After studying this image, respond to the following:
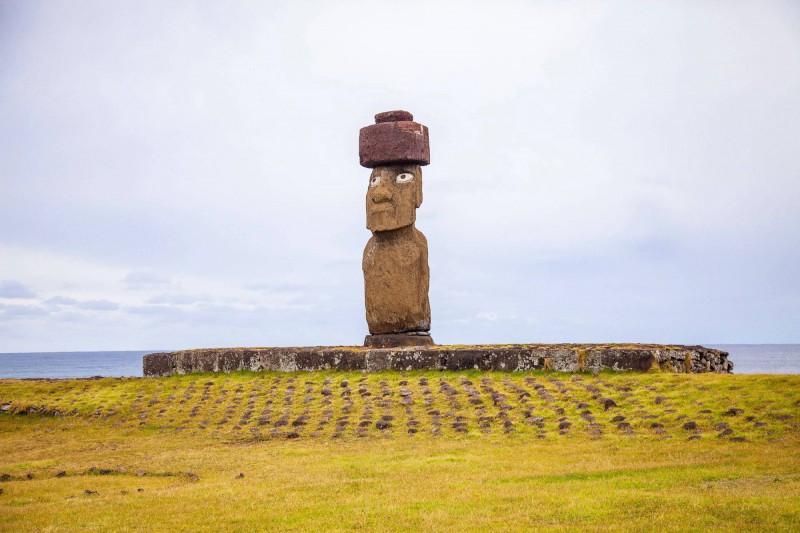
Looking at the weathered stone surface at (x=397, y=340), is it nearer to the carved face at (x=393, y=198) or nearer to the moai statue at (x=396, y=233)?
the moai statue at (x=396, y=233)

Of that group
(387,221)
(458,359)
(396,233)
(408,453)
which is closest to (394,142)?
(387,221)

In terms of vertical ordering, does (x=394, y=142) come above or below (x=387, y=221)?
above

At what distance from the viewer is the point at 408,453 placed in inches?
470

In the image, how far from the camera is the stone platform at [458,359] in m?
16.4

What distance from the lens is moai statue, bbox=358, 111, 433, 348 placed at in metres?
19.8

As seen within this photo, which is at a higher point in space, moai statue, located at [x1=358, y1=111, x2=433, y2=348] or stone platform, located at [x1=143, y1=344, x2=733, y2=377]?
moai statue, located at [x1=358, y1=111, x2=433, y2=348]

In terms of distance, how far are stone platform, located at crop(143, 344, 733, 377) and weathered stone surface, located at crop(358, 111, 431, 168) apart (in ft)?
15.4

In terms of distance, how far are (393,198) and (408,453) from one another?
9044 mm

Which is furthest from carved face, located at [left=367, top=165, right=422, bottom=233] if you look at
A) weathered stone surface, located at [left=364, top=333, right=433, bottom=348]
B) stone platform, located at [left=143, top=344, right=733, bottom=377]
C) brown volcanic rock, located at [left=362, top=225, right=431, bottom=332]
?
stone platform, located at [left=143, top=344, right=733, bottom=377]

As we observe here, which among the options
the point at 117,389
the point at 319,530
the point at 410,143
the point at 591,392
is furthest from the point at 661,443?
the point at 117,389

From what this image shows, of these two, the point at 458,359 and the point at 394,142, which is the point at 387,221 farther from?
the point at 458,359

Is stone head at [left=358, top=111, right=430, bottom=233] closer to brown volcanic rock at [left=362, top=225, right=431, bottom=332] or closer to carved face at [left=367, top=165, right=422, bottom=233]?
carved face at [left=367, top=165, right=422, bottom=233]

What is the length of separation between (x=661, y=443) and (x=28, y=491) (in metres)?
8.61

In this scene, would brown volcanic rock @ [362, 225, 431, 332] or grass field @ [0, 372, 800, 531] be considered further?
brown volcanic rock @ [362, 225, 431, 332]
